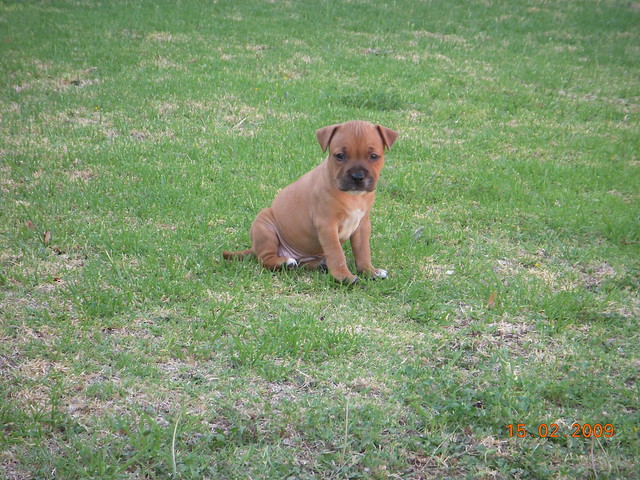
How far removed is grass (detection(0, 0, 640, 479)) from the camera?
3197 mm

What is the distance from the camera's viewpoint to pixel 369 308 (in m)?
4.53

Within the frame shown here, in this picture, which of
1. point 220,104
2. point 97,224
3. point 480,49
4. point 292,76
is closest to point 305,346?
point 97,224

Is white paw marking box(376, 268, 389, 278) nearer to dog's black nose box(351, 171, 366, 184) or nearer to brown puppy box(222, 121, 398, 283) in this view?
brown puppy box(222, 121, 398, 283)

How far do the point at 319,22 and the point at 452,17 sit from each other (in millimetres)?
3410

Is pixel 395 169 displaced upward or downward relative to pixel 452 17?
downward

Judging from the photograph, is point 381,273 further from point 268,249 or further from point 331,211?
point 268,249

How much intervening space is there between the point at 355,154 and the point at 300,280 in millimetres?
1046

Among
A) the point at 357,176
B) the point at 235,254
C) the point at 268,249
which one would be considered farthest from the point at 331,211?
the point at 235,254

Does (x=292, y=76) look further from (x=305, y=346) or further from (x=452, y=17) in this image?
(x=305, y=346)

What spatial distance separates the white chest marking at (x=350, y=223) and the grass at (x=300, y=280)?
0.36 meters

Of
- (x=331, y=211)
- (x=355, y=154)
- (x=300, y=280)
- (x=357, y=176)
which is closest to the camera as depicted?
(x=357, y=176)

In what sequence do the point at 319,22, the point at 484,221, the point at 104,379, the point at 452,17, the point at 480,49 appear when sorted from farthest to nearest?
the point at 452,17, the point at 319,22, the point at 480,49, the point at 484,221, the point at 104,379

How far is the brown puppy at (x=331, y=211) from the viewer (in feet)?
14.9

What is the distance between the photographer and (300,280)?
4867 millimetres
